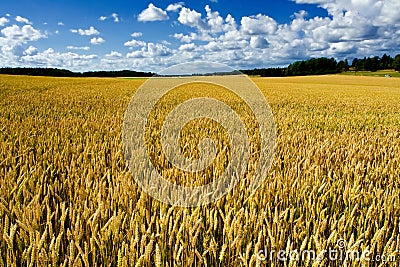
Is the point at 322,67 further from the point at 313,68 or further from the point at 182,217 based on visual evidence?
the point at 182,217

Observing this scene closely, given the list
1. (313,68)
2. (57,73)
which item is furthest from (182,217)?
(313,68)

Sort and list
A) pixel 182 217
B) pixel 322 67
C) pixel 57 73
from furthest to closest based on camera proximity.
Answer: pixel 322 67 → pixel 57 73 → pixel 182 217

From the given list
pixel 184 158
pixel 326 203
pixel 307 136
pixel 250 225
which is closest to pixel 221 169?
pixel 184 158

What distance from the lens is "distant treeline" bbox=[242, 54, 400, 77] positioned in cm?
9486

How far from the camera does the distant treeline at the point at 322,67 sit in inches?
3734

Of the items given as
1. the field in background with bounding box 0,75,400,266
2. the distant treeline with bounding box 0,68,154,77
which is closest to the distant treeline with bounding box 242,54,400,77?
the distant treeline with bounding box 0,68,154,77

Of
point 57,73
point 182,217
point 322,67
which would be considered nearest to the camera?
point 182,217

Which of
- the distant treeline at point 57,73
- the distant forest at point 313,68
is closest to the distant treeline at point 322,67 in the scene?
the distant forest at point 313,68

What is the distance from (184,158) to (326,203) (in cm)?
163

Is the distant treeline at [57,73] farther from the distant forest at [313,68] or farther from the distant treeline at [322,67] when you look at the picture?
the distant treeline at [322,67]

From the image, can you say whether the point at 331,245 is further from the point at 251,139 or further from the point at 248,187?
the point at 251,139

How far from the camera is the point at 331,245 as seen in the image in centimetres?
186

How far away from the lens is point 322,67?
3981 inches

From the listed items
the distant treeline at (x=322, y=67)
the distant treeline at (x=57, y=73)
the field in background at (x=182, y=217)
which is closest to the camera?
the field in background at (x=182, y=217)
